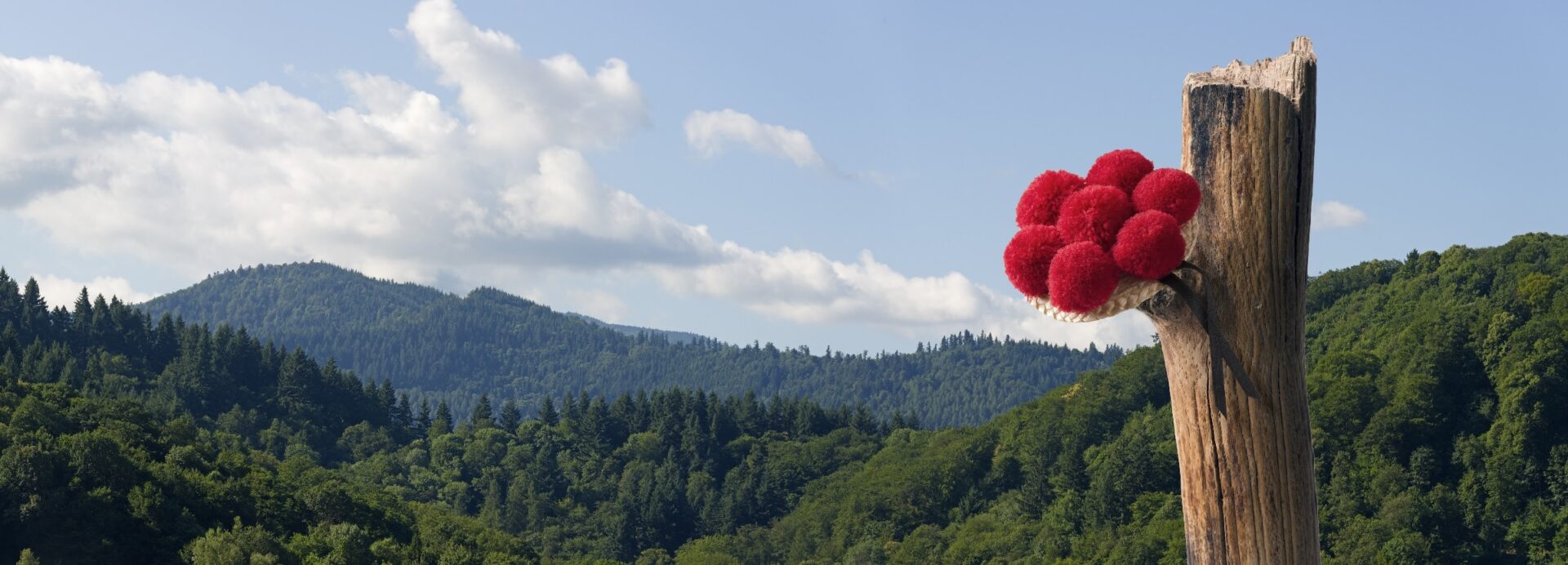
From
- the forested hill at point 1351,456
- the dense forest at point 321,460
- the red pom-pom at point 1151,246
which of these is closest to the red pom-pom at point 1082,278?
the red pom-pom at point 1151,246

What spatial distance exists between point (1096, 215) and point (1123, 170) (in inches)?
14.6

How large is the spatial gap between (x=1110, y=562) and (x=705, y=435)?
329 ft

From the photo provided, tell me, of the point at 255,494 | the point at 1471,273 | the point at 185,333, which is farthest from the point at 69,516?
the point at 185,333

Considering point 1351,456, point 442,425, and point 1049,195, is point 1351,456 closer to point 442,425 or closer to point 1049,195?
point 1049,195

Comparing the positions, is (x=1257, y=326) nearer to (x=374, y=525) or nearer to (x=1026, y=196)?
(x=1026, y=196)

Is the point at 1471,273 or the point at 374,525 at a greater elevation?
the point at 1471,273

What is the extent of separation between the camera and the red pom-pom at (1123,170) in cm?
616

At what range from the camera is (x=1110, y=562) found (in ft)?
307

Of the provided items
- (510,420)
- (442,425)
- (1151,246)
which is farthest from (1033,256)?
(510,420)

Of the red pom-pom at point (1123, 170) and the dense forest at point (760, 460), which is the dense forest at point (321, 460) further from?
the red pom-pom at point (1123, 170)

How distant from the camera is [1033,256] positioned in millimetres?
5984

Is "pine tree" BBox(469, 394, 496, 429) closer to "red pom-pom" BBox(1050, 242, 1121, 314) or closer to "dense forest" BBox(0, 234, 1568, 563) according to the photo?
"dense forest" BBox(0, 234, 1568, 563)

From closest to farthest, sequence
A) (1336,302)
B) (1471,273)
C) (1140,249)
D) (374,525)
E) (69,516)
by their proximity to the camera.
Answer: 1. (1140,249)
2. (69,516)
3. (374,525)
4. (1471,273)
5. (1336,302)

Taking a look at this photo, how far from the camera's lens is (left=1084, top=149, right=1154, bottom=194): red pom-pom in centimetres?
616
